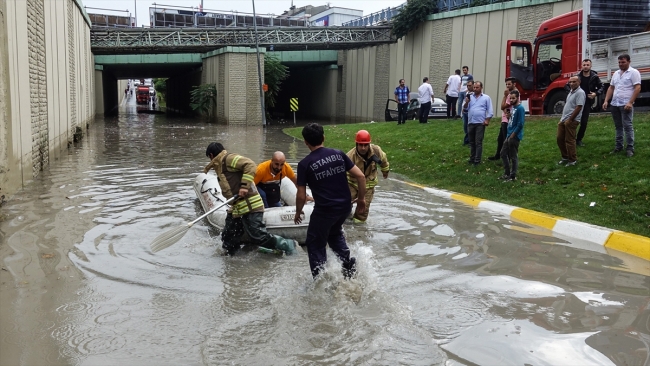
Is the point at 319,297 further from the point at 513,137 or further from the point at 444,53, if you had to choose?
the point at 444,53

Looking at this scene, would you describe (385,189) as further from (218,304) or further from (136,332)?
(136,332)

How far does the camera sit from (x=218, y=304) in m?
5.54

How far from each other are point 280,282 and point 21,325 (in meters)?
2.44

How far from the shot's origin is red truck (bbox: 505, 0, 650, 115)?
1434 centimetres

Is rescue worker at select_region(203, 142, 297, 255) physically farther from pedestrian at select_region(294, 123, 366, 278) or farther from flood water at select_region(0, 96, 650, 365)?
pedestrian at select_region(294, 123, 366, 278)

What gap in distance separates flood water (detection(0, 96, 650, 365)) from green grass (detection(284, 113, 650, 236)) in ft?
3.35

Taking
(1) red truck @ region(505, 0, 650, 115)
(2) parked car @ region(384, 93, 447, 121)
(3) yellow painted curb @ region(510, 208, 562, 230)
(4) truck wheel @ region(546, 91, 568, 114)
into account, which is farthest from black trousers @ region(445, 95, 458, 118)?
(3) yellow painted curb @ region(510, 208, 562, 230)

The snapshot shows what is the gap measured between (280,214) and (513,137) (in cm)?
494

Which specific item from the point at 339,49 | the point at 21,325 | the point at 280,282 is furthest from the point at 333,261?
the point at 339,49

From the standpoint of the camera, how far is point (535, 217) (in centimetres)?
888

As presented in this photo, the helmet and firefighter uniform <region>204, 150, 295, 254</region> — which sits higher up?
the helmet

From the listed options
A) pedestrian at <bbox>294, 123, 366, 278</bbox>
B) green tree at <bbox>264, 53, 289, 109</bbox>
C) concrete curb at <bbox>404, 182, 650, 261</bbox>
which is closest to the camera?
pedestrian at <bbox>294, 123, 366, 278</bbox>

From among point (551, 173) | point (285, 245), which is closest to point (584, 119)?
point (551, 173)

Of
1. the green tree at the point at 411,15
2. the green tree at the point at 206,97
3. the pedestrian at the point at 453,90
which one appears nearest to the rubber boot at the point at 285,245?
the pedestrian at the point at 453,90
